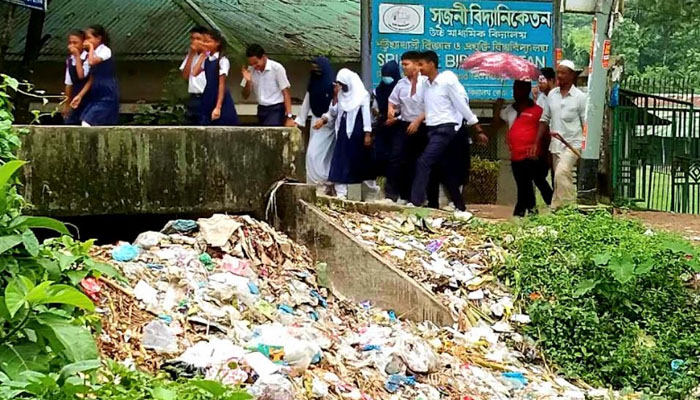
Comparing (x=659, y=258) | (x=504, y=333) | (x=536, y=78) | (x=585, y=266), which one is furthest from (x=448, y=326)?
(x=536, y=78)

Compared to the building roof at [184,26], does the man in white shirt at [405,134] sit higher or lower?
lower

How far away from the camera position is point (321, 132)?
1005 centimetres

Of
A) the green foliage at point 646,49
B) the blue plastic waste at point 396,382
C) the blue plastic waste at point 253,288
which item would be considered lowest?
the blue plastic waste at point 396,382

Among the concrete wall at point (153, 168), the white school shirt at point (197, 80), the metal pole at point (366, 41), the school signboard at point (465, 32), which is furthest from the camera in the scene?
the school signboard at point (465, 32)

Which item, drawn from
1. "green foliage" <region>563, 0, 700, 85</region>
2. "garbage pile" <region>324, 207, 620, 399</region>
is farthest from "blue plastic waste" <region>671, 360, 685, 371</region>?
"green foliage" <region>563, 0, 700, 85</region>

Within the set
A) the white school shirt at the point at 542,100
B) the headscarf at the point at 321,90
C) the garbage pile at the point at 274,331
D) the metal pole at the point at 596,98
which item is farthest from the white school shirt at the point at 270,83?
the garbage pile at the point at 274,331

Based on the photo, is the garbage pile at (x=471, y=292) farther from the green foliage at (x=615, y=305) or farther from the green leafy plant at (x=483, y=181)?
the green leafy plant at (x=483, y=181)

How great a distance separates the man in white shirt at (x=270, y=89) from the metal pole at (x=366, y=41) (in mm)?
1667

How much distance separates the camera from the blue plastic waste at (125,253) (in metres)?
5.92

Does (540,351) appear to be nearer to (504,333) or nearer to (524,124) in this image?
(504,333)

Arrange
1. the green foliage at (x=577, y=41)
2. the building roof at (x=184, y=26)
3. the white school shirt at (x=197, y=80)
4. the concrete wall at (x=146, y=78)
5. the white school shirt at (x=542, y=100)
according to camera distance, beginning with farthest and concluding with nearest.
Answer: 1. the green foliage at (x=577, y=41)
2. the building roof at (x=184, y=26)
3. the concrete wall at (x=146, y=78)
4. the white school shirt at (x=542, y=100)
5. the white school shirt at (x=197, y=80)

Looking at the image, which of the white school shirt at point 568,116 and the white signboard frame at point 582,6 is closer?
the white signboard frame at point 582,6

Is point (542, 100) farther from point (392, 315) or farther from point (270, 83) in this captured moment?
point (392, 315)

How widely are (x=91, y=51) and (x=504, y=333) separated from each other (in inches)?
183
